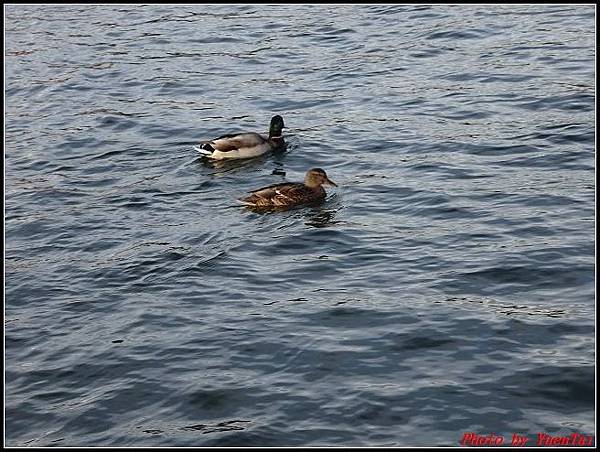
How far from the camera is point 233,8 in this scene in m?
29.6

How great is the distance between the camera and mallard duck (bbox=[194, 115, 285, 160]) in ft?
60.0

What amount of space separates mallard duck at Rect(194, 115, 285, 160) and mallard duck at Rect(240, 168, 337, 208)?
1817 millimetres

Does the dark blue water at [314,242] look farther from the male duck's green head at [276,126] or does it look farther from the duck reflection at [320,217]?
the male duck's green head at [276,126]

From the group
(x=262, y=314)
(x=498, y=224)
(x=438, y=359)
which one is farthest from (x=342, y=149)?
(x=438, y=359)

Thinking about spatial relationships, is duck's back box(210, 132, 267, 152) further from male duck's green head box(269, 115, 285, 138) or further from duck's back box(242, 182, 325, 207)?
duck's back box(242, 182, 325, 207)

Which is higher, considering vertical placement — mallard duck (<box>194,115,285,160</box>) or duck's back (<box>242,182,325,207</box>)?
mallard duck (<box>194,115,285,160</box>)

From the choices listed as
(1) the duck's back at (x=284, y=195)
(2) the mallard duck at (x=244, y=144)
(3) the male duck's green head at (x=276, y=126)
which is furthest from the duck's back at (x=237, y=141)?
(1) the duck's back at (x=284, y=195)

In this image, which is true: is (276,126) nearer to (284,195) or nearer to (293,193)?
(293,193)

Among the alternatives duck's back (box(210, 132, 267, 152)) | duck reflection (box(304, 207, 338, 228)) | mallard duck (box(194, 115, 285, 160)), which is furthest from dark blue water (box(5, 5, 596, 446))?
duck's back (box(210, 132, 267, 152))

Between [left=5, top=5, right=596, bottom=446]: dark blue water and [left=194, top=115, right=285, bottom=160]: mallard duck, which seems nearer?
[left=5, top=5, right=596, bottom=446]: dark blue water

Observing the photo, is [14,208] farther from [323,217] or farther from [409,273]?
[409,273]

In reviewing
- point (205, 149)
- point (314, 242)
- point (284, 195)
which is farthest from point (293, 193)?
point (205, 149)

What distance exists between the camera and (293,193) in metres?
16.3

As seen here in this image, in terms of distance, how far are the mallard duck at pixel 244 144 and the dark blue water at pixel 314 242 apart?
206 mm
